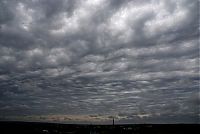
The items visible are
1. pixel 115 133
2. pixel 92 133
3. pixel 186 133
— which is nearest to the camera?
pixel 92 133

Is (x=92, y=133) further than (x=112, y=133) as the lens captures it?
No

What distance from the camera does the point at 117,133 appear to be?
175 meters

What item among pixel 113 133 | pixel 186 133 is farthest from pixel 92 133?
pixel 186 133

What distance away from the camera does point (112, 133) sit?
172 meters

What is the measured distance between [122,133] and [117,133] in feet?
19.6

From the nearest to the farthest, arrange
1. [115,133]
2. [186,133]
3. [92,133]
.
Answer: [92,133], [186,133], [115,133]

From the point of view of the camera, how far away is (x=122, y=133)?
170 metres

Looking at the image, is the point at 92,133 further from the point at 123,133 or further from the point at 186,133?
the point at 186,133

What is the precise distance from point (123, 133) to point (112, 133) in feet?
28.1

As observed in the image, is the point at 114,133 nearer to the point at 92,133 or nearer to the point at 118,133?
the point at 118,133

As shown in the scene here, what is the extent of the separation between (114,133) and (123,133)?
709 cm

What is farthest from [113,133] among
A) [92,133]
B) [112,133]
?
[92,133]

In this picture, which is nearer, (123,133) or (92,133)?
(92,133)

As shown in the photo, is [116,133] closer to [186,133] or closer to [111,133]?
[111,133]
